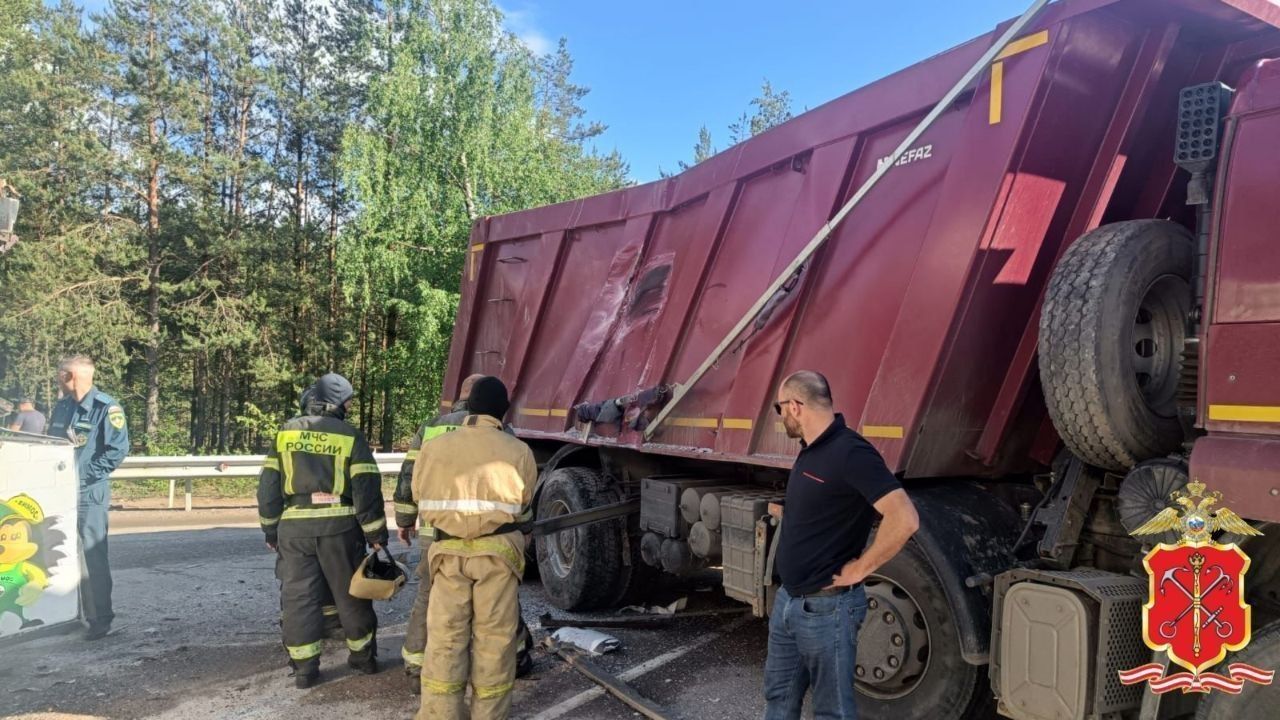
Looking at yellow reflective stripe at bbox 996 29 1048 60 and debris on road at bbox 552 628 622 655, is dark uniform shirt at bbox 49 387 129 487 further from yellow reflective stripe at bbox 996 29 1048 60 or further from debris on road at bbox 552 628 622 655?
yellow reflective stripe at bbox 996 29 1048 60

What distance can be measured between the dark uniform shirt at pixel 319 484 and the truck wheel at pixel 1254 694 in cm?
380

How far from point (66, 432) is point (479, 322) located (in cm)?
342

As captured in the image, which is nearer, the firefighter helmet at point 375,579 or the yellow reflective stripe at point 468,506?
the yellow reflective stripe at point 468,506

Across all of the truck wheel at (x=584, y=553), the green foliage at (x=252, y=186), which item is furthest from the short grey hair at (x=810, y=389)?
the green foliage at (x=252, y=186)

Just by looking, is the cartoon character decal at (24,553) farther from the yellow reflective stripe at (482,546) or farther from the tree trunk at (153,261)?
the tree trunk at (153,261)

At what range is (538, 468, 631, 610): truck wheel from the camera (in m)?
5.80

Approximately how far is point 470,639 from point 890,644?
1823 millimetres

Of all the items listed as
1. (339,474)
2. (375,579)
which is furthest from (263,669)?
(339,474)

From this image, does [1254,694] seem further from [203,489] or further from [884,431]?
[203,489]

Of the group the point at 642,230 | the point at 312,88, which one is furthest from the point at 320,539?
the point at 312,88

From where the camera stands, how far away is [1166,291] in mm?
3004

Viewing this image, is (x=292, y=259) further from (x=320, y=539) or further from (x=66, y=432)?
(x=320, y=539)

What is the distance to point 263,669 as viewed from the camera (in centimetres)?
469

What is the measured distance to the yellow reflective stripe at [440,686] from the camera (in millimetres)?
3553
